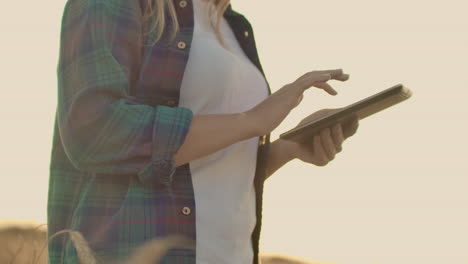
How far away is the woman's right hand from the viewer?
1.11 metres

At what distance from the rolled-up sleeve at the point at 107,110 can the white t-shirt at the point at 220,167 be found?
9cm

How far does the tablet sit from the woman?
0.05 m

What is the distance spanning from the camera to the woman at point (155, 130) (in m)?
1.04

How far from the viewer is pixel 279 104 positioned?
112 cm

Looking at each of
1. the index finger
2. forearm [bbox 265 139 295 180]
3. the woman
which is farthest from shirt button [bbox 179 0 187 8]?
forearm [bbox 265 139 295 180]

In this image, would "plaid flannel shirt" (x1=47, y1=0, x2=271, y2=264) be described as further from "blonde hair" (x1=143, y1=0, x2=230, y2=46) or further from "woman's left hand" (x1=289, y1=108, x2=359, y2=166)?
"woman's left hand" (x1=289, y1=108, x2=359, y2=166)

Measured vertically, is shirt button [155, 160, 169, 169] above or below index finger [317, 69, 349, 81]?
below

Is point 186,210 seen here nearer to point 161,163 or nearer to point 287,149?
point 161,163

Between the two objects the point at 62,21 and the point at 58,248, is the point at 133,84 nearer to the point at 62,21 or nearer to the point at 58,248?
the point at 62,21

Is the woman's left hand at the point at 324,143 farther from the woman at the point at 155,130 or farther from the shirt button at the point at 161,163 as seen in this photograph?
the shirt button at the point at 161,163

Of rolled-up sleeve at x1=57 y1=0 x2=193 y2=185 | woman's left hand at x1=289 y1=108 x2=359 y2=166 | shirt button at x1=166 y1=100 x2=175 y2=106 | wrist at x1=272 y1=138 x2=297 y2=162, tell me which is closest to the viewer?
rolled-up sleeve at x1=57 y1=0 x2=193 y2=185

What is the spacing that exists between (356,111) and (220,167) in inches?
9.4

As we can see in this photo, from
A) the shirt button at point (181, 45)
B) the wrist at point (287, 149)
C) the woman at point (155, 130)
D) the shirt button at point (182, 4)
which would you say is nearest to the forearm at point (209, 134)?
the woman at point (155, 130)

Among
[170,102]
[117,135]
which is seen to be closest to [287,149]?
[170,102]
